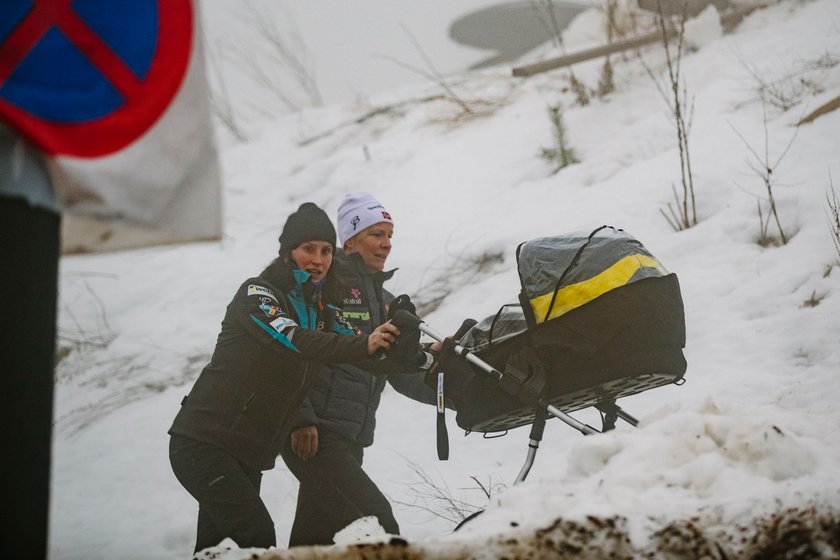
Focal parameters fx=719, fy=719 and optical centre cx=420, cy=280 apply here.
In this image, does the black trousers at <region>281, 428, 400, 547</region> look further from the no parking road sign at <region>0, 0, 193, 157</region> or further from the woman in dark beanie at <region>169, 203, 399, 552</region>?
the no parking road sign at <region>0, 0, 193, 157</region>

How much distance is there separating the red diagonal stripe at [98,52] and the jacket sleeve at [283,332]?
159 centimetres

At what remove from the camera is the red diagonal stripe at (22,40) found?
4.53 feet

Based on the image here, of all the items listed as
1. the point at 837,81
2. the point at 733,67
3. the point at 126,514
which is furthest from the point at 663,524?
the point at 733,67

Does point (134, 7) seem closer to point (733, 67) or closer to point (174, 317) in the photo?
point (174, 317)

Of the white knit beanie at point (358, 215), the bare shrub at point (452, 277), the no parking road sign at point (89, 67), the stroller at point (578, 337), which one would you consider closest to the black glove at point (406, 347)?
the stroller at point (578, 337)

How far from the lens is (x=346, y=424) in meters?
3.45

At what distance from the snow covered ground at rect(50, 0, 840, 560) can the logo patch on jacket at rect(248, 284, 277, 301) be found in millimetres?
1210

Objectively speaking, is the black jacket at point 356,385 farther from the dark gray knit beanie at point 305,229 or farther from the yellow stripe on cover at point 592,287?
the yellow stripe on cover at point 592,287

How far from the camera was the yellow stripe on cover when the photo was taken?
8.91 ft

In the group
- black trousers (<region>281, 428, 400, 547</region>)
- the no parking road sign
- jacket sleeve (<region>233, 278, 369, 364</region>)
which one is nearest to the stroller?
jacket sleeve (<region>233, 278, 369, 364</region>)

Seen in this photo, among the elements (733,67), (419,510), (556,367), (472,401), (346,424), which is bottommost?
(419,510)

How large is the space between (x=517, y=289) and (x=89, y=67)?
4.38 m

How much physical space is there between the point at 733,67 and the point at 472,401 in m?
5.85

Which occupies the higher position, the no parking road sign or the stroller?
the no parking road sign
